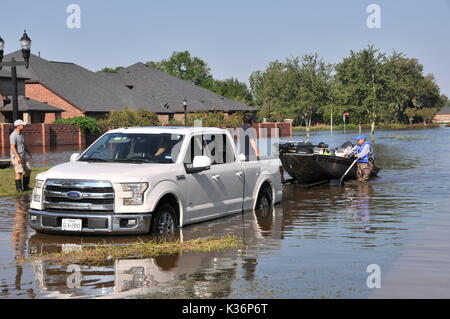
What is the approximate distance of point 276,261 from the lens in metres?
9.90

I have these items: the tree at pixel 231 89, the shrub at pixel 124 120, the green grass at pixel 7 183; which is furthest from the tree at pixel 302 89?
the green grass at pixel 7 183

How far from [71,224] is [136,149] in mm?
1976

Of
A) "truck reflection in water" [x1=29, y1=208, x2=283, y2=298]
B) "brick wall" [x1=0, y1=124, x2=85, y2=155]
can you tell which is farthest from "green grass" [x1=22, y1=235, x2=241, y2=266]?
"brick wall" [x1=0, y1=124, x2=85, y2=155]

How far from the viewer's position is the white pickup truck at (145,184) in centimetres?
1093

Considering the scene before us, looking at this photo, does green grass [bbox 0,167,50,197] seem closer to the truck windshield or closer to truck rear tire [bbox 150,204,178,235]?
the truck windshield

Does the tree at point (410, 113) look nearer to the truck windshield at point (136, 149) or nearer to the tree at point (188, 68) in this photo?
the tree at point (188, 68)

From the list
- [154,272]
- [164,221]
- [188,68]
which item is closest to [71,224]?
[164,221]

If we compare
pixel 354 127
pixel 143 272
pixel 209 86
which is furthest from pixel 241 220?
pixel 209 86

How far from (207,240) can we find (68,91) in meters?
72.5

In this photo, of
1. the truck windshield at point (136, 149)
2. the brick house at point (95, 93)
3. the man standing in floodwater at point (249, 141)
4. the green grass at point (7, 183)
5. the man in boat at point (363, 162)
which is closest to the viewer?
the truck windshield at point (136, 149)

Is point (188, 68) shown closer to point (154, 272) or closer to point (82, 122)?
point (82, 122)

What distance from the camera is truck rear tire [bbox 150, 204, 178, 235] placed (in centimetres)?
1124

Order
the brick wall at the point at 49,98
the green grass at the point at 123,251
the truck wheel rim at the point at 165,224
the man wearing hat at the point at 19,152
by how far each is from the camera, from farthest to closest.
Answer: the brick wall at the point at 49,98 < the man wearing hat at the point at 19,152 < the truck wheel rim at the point at 165,224 < the green grass at the point at 123,251

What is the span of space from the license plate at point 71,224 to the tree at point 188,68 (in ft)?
484
